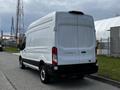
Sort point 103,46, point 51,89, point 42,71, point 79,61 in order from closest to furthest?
1. point 51,89
2. point 79,61
3. point 42,71
4. point 103,46

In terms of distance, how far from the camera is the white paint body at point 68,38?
9430 millimetres

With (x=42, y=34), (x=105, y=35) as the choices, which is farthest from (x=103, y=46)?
(x=42, y=34)

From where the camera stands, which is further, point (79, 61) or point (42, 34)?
point (42, 34)

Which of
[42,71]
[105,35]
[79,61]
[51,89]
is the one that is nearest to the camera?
[51,89]

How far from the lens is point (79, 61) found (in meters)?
9.74

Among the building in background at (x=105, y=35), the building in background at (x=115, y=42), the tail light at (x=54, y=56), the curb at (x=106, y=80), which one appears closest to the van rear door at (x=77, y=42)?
the tail light at (x=54, y=56)

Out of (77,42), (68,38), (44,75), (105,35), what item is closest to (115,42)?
(105,35)

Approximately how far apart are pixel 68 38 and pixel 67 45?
10.8 inches

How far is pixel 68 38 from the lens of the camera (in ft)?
31.6

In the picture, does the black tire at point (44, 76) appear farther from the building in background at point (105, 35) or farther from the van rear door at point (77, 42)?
the building in background at point (105, 35)

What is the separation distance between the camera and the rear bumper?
9.32 meters

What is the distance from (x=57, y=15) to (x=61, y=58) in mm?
1620

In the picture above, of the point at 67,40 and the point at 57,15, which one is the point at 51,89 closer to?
the point at 67,40

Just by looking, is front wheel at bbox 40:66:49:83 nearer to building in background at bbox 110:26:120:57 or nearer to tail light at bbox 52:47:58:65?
tail light at bbox 52:47:58:65
